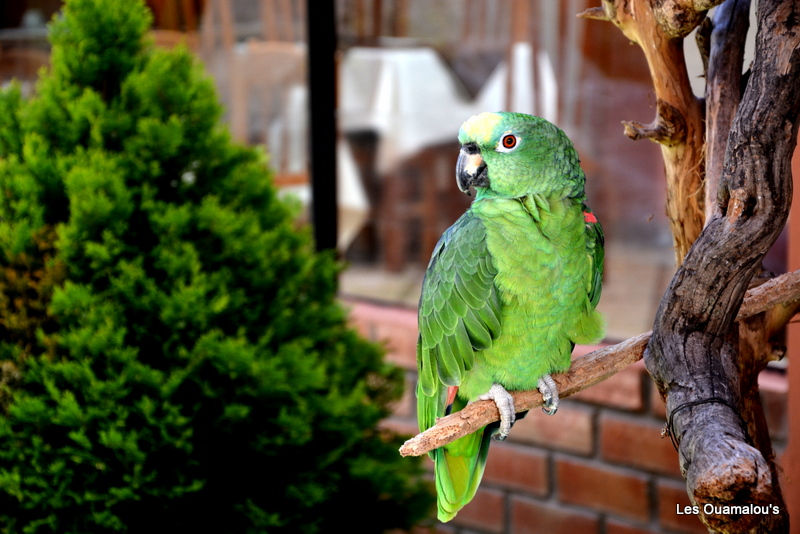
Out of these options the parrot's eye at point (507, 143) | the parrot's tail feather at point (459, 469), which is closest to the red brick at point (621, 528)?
the parrot's tail feather at point (459, 469)

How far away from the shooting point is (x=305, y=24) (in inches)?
81.7

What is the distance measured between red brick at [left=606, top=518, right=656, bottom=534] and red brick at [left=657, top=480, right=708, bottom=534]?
5 cm

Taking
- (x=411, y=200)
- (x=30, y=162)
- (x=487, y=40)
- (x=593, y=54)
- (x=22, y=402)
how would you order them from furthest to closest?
1. (x=411, y=200)
2. (x=487, y=40)
3. (x=593, y=54)
4. (x=30, y=162)
5. (x=22, y=402)

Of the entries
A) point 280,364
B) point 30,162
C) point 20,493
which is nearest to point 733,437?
point 280,364

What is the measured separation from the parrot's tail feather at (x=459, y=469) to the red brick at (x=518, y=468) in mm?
835

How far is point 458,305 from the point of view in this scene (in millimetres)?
860

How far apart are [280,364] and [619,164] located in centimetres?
101

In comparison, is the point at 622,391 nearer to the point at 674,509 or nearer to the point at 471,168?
the point at 674,509

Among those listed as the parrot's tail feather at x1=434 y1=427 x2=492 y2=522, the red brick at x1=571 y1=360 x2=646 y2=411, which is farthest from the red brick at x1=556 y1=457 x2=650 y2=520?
the parrot's tail feather at x1=434 y1=427 x2=492 y2=522

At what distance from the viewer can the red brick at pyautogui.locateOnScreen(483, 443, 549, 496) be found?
177 centimetres

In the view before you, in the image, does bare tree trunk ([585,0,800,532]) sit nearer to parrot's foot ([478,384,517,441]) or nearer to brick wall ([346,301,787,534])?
parrot's foot ([478,384,517,441])

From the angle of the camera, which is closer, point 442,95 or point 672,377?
point 672,377

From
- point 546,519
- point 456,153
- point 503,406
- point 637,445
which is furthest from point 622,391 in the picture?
point 503,406

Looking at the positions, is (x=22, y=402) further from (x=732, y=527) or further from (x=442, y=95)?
(x=442, y=95)
